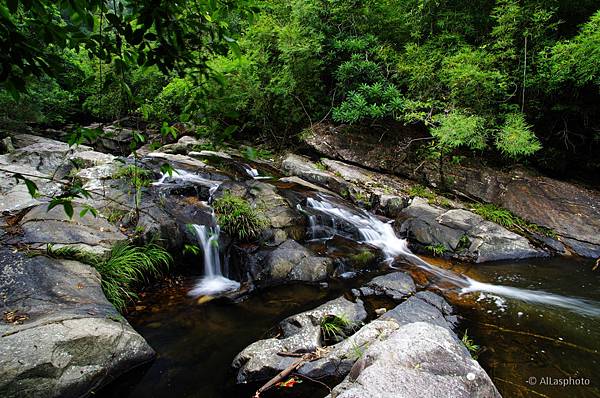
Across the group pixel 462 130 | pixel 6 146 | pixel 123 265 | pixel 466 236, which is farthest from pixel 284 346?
pixel 6 146

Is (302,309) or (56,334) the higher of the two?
(56,334)

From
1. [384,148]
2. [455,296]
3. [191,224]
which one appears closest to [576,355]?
[455,296]

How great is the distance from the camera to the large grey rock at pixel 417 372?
2.29 metres

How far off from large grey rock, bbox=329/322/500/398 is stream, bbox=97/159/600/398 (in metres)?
1.02

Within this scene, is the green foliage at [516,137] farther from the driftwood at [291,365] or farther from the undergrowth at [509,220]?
the driftwood at [291,365]

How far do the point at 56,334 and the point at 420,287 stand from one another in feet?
18.6

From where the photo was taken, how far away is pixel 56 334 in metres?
3.04

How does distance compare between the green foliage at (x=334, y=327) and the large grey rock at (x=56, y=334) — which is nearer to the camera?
the large grey rock at (x=56, y=334)

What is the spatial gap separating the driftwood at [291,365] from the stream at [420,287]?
0.11 metres

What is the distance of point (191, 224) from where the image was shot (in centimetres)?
688

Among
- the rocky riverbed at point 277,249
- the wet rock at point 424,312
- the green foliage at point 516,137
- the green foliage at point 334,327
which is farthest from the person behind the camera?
the green foliage at point 516,137

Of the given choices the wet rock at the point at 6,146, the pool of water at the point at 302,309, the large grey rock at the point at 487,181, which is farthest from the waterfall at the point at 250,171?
the wet rock at the point at 6,146

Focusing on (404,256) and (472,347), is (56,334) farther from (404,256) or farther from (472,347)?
(404,256)

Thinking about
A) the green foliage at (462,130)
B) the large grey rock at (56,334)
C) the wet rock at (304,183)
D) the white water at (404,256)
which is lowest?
the white water at (404,256)
